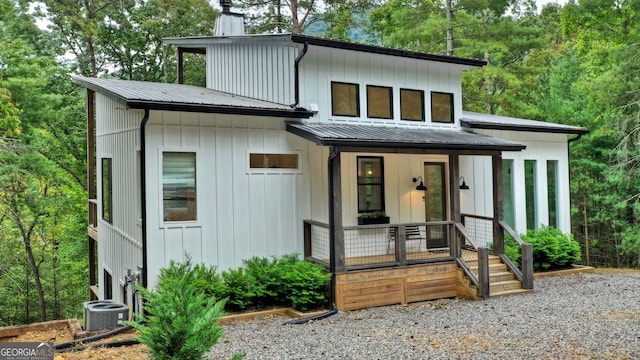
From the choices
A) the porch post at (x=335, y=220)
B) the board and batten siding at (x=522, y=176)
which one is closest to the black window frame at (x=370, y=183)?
the porch post at (x=335, y=220)

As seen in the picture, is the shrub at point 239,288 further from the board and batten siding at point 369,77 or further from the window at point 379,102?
the window at point 379,102

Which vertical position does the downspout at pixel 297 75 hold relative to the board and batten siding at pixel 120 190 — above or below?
above

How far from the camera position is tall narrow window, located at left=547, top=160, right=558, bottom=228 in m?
14.7

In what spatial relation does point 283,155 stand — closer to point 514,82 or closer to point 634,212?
point 514,82

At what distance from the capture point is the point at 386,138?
32.6ft

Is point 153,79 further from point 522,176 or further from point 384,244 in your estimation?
point 522,176

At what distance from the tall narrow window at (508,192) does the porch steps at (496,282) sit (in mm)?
2679

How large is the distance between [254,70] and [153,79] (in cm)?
1272

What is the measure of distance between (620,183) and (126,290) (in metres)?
18.4

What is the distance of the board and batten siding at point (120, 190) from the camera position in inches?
389

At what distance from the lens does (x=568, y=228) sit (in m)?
14.8

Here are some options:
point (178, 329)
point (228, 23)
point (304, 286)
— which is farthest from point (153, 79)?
point (178, 329)

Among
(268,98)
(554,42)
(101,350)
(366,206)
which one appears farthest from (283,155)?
(554,42)

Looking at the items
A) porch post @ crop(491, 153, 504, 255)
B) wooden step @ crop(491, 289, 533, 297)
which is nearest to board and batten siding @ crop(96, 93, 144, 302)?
wooden step @ crop(491, 289, 533, 297)
